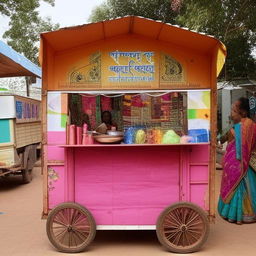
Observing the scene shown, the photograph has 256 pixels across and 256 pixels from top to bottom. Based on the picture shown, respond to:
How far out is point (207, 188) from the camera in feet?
14.2

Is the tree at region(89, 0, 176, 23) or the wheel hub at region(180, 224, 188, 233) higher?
the tree at region(89, 0, 176, 23)

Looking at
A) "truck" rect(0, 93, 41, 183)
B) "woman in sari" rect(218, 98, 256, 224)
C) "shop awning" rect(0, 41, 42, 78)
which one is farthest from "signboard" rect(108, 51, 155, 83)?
"truck" rect(0, 93, 41, 183)

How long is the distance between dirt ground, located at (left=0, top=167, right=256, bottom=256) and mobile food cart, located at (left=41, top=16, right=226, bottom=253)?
26 centimetres

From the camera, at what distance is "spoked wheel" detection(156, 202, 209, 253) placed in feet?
13.8

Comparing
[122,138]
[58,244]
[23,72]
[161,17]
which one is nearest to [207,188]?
[122,138]

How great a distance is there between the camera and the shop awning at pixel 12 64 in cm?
816

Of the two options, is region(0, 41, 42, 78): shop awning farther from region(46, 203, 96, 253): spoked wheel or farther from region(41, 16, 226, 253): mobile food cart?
region(46, 203, 96, 253): spoked wheel

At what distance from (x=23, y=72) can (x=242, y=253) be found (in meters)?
7.93

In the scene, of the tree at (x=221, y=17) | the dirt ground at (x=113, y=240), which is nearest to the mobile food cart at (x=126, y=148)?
the dirt ground at (x=113, y=240)

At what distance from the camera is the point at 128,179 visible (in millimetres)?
4375

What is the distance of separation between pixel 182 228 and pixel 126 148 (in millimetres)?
1018

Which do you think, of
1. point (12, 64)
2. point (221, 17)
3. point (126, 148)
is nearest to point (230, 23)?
point (221, 17)

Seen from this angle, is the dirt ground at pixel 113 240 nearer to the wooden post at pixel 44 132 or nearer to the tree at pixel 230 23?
the wooden post at pixel 44 132

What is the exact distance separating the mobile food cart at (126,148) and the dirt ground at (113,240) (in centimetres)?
26
